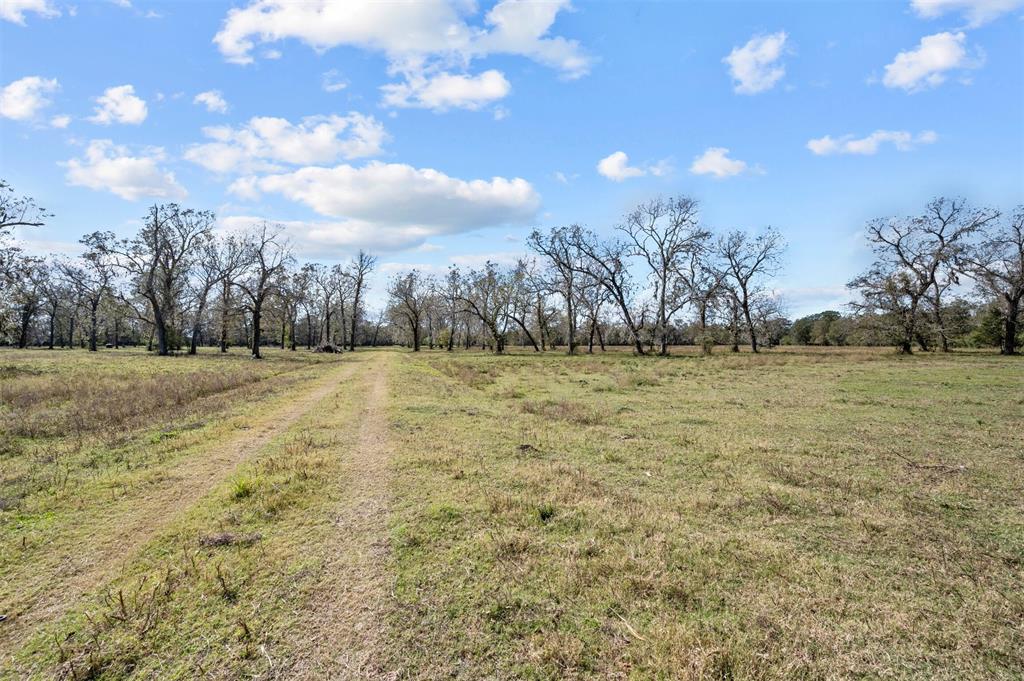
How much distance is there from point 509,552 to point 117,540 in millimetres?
4779

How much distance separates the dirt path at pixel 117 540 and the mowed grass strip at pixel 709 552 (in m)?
3.01

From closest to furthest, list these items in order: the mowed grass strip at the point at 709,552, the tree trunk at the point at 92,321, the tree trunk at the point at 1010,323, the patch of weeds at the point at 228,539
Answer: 1. the mowed grass strip at the point at 709,552
2. the patch of weeds at the point at 228,539
3. the tree trunk at the point at 1010,323
4. the tree trunk at the point at 92,321

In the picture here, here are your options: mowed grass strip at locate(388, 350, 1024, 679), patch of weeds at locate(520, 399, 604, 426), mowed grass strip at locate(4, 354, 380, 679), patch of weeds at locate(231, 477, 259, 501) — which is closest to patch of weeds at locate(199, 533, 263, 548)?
mowed grass strip at locate(4, 354, 380, 679)

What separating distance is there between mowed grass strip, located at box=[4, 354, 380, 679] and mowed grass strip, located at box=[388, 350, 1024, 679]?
1051 millimetres

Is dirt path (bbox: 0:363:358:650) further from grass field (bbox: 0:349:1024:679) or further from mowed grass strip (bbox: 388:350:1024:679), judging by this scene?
mowed grass strip (bbox: 388:350:1024:679)

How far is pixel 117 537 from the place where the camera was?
5602mm

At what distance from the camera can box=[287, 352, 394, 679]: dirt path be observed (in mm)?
3537

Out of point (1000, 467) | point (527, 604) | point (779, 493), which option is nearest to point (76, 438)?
point (527, 604)

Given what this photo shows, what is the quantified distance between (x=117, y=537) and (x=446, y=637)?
464 cm

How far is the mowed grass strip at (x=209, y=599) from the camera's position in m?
3.60

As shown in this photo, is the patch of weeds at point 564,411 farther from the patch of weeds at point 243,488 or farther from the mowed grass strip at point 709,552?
the patch of weeds at point 243,488

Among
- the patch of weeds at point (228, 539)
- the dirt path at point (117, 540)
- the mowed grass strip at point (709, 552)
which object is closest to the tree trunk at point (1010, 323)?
the mowed grass strip at point (709, 552)

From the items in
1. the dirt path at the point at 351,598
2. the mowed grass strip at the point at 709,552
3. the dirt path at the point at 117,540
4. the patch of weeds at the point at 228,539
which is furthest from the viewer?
the patch of weeds at the point at 228,539

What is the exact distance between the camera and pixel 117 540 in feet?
18.2
